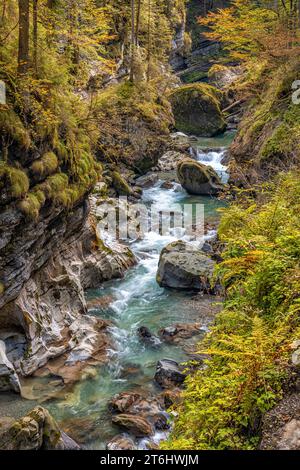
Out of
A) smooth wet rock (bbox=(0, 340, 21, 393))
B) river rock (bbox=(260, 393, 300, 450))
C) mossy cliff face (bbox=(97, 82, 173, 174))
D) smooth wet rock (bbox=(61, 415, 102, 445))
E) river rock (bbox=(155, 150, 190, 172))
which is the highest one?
mossy cliff face (bbox=(97, 82, 173, 174))

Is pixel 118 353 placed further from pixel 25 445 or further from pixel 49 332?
pixel 25 445

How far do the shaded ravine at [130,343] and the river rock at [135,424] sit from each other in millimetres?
171

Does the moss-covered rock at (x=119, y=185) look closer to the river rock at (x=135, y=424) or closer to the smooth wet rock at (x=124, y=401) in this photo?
the smooth wet rock at (x=124, y=401)

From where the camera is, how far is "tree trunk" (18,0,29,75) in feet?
36.3

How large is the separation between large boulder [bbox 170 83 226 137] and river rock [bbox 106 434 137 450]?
32460 millimetres

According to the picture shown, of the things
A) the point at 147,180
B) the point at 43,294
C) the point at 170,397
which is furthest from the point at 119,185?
the point at 170,397

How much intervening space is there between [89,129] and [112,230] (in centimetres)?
600

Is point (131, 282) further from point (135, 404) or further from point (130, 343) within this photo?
point (135, 404)

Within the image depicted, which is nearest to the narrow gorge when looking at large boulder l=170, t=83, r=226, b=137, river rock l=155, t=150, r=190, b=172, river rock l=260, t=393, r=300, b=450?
river rock l=260, t=393, r=300, b=450

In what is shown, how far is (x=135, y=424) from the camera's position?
32.0 ft

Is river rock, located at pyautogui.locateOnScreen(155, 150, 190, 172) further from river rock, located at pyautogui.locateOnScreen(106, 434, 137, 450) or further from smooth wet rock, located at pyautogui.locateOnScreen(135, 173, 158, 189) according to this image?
river rock, located at pyautogui.locateOnScreen(106, 434, 137, 450)

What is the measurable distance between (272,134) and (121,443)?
13.3 meters

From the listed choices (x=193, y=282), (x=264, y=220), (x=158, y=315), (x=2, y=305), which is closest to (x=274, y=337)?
(x=264, y=220)

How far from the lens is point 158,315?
15.5 m
